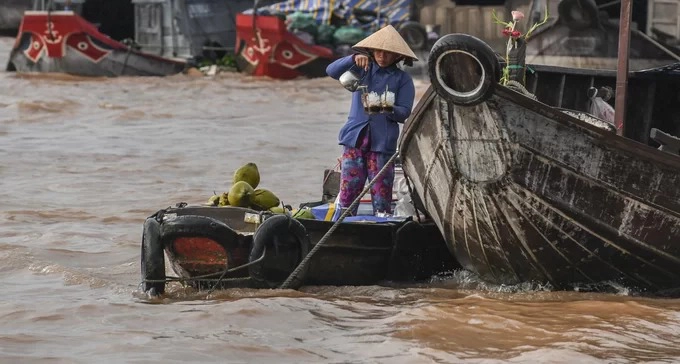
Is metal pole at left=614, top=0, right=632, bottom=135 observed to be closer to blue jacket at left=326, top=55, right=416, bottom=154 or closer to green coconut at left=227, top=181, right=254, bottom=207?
blue jacket at left=326, top=55, right=416, bottom=154

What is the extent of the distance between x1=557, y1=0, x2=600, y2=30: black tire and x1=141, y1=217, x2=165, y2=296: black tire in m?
12.2

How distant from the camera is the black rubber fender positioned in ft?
21.4

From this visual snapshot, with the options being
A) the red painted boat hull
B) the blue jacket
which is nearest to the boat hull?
the blue jacket

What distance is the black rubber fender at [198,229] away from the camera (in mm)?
6516

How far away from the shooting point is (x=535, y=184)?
6.29 metres

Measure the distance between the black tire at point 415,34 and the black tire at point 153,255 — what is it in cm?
1503

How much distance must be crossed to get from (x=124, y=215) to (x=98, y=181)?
7.30 ft

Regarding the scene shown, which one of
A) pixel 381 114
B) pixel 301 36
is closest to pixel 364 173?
pixel 381 114

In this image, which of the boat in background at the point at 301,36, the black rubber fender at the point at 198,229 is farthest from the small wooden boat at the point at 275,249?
the boat in background at the point at 301,36

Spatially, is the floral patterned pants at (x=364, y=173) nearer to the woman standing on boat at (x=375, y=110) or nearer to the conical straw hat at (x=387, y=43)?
the woman standing on boat at (x=375, y=110)

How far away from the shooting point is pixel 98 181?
12.5 m

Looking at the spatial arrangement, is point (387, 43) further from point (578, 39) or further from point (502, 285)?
point (578, 39)

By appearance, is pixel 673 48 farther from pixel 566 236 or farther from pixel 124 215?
pixel 566 236

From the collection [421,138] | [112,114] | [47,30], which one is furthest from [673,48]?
[47,30]
